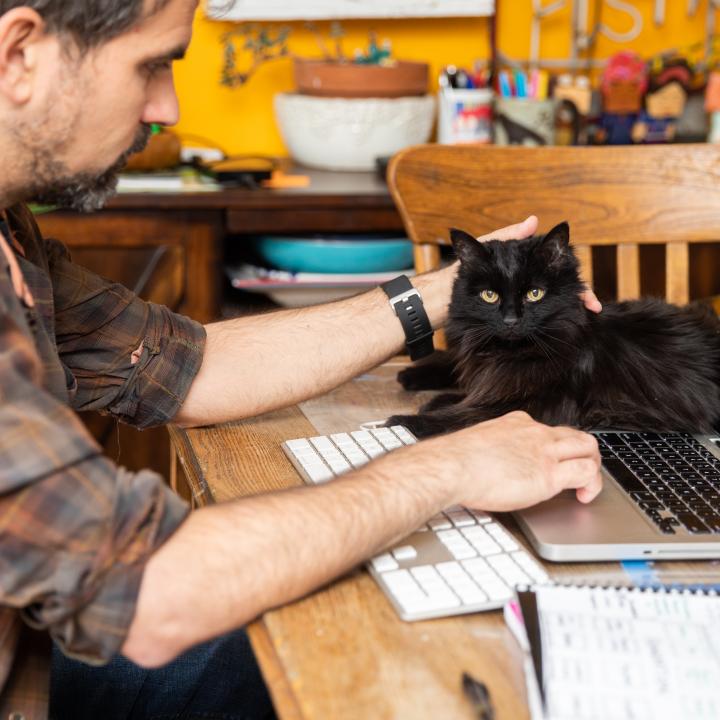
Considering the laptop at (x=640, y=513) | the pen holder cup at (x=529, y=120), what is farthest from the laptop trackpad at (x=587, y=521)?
the pen holder cup at (x=529, y=120)

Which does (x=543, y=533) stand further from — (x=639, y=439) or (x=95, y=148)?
(x=95, y=148)

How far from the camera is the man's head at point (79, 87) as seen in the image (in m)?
0.86

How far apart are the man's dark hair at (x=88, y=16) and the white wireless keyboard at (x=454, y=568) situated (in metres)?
0.54

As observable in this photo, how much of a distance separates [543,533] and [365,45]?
6.89 ft

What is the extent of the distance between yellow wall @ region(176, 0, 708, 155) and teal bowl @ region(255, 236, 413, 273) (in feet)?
2.15

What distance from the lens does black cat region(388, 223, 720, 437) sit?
1.21 metres

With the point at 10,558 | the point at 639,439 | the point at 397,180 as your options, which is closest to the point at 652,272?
the point at 397,180

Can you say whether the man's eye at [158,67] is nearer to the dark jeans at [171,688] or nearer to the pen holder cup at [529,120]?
the dark jeans at [171,688]

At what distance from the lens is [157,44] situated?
0.95 metres

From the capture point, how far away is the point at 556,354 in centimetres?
127

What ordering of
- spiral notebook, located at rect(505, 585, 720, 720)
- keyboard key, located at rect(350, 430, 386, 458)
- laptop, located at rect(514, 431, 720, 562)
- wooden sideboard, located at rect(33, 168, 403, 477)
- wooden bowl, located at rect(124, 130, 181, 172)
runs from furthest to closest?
wooden bowl, located at rect(124, 130, 181, 172)
wooden sideboard, located at rect(33, 168, 403, 477)
keyboard key, located at rect(350, 430, 386, 458)
laptop, located at rect(514, 431, 720, 562)
spiral notebook, located at rect(505, 585, 720, 720)

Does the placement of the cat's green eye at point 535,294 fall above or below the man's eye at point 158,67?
below

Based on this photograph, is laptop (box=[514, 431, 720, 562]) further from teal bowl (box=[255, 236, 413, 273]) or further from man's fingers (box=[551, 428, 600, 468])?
teal bowl (box=[255, 236, 413, 273])

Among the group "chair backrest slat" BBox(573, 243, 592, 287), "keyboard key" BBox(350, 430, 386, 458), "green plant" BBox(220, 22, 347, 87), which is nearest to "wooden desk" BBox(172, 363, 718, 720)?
"keyboard key" BBox(350, 430, 386, 458)
